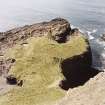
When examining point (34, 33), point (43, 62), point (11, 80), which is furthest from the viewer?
point (34, 33)

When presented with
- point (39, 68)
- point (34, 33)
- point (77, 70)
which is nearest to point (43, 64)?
point (39, 68)

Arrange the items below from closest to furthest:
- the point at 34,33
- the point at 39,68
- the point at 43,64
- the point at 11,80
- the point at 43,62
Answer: the point at 39,68 → the point at 11,80 → the point at 43,64 → the point at 43,62 → the point at 34,33

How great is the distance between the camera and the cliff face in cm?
8900

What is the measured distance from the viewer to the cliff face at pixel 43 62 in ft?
292

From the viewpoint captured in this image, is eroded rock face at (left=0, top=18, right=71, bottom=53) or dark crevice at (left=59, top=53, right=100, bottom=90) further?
eroded rock face at (left=0, top=18, right=71, bottom=53)

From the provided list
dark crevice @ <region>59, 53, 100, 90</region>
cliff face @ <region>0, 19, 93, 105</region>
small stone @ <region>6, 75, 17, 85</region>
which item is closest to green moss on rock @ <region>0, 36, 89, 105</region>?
cliff face @ <region>0, 19, 93, 105</region>

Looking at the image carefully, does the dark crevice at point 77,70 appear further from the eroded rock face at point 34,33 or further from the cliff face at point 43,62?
the eroded rock face at point 34,33

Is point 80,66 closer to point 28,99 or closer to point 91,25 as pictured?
point 28,99

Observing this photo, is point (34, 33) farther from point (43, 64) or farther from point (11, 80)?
point (11, 80)

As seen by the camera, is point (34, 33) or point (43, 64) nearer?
point (43, 64)

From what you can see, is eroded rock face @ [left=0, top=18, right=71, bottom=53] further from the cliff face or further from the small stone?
the small stone

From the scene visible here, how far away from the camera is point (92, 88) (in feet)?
222

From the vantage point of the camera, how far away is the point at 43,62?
107438 mm

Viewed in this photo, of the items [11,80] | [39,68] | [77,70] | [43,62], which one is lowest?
[11,80]
